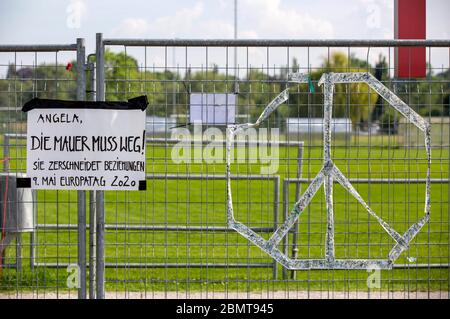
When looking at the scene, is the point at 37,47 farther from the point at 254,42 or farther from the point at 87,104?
the point at 254,42

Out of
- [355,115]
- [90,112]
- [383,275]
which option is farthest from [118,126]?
[383,275]

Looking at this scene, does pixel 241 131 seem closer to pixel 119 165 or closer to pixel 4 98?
pixel 119 165

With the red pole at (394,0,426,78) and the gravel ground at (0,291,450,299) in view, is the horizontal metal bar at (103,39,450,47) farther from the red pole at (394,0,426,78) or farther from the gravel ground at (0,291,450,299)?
the gravel ground at (0,291,450,299)

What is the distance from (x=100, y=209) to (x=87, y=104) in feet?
2.98

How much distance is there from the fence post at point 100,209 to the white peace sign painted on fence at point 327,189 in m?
1.10

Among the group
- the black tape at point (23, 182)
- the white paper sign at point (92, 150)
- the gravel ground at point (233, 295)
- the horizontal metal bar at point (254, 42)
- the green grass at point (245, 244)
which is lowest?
the gravel ground at point (233, 295)

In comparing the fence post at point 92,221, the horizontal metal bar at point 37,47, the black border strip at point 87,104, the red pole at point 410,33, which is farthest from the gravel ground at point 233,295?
the horizontal metal bar at point 37,47

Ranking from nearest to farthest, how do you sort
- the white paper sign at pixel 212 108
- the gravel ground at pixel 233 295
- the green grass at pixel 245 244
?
1. the white paper sign at pixel 212 108
2. the green grass at pixel 245 244
3. the gravel ground at pixel 233 295

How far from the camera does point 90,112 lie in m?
6.60

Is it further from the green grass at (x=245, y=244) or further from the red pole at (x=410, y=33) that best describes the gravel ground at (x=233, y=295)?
the red pole at (x=410, y=33)

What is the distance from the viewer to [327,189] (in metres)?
6.68

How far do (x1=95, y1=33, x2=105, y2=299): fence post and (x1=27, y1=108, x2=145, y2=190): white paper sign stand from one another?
0.62 feet

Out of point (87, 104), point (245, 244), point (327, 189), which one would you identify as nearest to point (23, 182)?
point (87, 104)

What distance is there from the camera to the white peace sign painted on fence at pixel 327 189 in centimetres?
668
